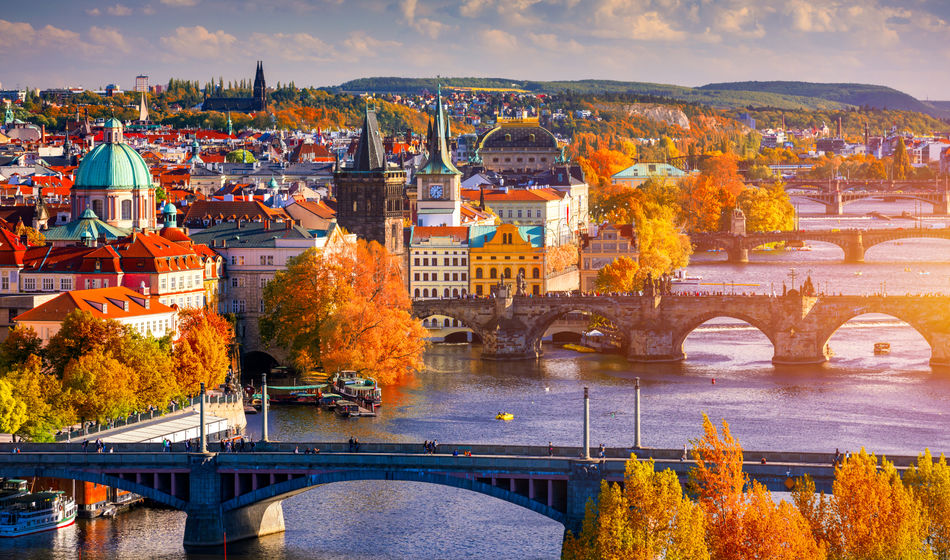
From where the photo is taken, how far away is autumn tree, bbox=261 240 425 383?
88.7 m

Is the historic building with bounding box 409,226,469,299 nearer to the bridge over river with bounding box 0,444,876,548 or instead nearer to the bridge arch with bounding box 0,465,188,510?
the bridge over river with bounding box 0,444,876,548

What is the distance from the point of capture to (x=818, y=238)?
508 feet

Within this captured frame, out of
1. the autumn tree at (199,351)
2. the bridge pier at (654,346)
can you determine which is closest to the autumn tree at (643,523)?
the autumn tree at (199,351)

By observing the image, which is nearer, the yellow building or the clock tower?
the yellow building

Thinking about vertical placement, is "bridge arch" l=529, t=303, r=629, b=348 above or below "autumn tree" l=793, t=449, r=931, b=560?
above

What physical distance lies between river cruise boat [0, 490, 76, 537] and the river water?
394 millimetres

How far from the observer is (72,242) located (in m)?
95.8

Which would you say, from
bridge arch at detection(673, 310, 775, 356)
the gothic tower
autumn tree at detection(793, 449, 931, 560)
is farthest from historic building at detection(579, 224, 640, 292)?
autumn tree at detection(793, 449, 931, 560)

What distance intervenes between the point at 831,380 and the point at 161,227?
35.0m

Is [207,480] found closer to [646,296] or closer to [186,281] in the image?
[186,281]

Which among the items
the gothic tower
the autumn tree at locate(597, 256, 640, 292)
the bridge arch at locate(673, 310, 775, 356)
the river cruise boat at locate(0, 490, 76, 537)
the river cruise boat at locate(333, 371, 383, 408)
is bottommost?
the river cruise boat at locate(0, 490, 76, 537)

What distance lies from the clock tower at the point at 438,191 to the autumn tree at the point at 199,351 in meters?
31.5

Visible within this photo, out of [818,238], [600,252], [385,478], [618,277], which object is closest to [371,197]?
[618,277]

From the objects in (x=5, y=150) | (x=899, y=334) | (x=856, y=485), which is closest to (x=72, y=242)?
(x=899, y=334)
